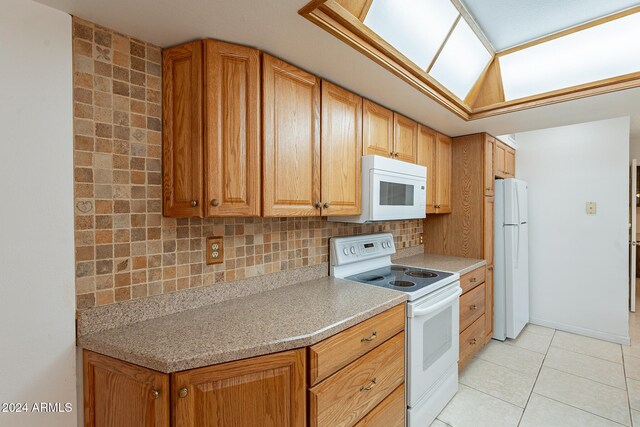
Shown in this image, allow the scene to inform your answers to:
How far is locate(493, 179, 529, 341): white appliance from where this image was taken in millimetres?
2920

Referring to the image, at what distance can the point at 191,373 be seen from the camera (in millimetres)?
940

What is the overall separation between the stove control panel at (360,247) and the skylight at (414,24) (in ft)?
3.83

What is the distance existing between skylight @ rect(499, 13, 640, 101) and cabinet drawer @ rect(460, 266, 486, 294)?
1.33 m

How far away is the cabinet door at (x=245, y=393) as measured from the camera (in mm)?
940

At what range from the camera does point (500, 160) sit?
122 inches

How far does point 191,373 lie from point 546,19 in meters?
2.46

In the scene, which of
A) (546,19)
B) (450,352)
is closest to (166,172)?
(450,352)

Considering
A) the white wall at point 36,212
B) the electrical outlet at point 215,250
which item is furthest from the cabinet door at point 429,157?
the white wall at point 36,212

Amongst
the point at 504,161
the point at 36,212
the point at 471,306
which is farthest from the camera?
the point at 504,161

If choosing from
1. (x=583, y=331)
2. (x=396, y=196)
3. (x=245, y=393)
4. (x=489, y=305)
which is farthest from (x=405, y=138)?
(x=583, y=331)

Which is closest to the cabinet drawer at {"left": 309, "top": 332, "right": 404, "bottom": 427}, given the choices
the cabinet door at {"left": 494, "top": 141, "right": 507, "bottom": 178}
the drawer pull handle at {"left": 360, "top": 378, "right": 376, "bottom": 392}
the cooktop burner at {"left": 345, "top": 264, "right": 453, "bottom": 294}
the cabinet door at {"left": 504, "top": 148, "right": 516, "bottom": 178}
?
the drawer pull handle at {"left": 360, "top": 378, "right": 376, "bottom": 392}

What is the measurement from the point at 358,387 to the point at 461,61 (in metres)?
2.02

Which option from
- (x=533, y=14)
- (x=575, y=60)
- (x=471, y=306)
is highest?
(x=533, y=14)

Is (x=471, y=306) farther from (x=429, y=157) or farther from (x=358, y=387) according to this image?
(x=358, y=387)
